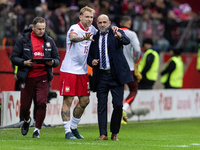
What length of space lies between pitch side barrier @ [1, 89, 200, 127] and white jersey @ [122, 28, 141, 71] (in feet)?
5.79

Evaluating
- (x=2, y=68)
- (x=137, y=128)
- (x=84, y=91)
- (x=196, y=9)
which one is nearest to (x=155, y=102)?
(x=137, y=128)

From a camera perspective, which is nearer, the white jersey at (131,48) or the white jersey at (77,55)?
the white jersey at (77,55)

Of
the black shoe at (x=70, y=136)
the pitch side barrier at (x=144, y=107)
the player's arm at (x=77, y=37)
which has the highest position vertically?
the player's arm at (x=77, y=37)

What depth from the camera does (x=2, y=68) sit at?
627 inches

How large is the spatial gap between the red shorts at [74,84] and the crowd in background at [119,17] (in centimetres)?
634

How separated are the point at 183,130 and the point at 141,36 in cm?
772

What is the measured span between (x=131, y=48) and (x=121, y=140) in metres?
4.36

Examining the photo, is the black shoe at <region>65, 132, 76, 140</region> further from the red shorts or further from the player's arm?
the player's arm

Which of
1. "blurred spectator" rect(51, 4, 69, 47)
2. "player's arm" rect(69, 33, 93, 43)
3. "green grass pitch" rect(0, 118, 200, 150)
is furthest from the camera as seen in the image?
"blurred spectator" rect(51, 4, 69, 47)

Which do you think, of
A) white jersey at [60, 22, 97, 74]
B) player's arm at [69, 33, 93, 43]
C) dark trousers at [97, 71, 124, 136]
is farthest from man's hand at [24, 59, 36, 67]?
dark trousers at [97, 71, 124, 136]

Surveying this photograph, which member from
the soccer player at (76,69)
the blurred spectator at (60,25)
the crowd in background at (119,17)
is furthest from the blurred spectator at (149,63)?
the soccer player at (76,69)

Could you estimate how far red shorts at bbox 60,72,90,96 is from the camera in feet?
36.4

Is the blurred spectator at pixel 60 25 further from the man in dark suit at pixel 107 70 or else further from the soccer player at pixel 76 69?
the man in dark suit at pixel 107 70

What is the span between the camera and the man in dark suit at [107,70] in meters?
10.9
